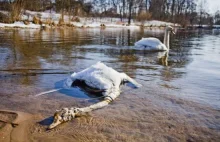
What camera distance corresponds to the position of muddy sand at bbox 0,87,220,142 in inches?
123

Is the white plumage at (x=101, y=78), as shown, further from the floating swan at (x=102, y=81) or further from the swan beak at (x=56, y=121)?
the swan beak at (x=56, y=121)

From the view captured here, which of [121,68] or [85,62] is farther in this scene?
[85,62]

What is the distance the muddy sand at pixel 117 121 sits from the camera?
3.11m

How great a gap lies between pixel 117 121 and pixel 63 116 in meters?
0.74

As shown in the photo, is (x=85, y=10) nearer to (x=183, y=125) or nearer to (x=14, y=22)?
(x=14, y=22)

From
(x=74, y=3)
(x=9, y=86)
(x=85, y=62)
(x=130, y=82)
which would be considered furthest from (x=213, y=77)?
(x=74, y=3)

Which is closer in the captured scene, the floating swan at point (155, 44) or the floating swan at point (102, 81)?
the floating swan at point (102, 81)

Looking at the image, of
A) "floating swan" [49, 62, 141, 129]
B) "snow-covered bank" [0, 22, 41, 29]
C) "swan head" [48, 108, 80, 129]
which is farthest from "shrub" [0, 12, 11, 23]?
"swan head" [48, 108, 80, 129]

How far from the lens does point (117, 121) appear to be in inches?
141

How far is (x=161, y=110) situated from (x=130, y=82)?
5.73 feet

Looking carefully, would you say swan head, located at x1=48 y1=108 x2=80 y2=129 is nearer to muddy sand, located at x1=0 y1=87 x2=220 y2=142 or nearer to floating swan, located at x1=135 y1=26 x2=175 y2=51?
muddy sand, located at x1=0 y1=87 x2=220 y2=142

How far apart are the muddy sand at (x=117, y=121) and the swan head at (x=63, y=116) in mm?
74

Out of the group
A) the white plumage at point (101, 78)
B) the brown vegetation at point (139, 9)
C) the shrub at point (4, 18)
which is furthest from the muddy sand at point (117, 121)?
the brown vegetation at point (139, 9)

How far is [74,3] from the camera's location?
5462 cm
